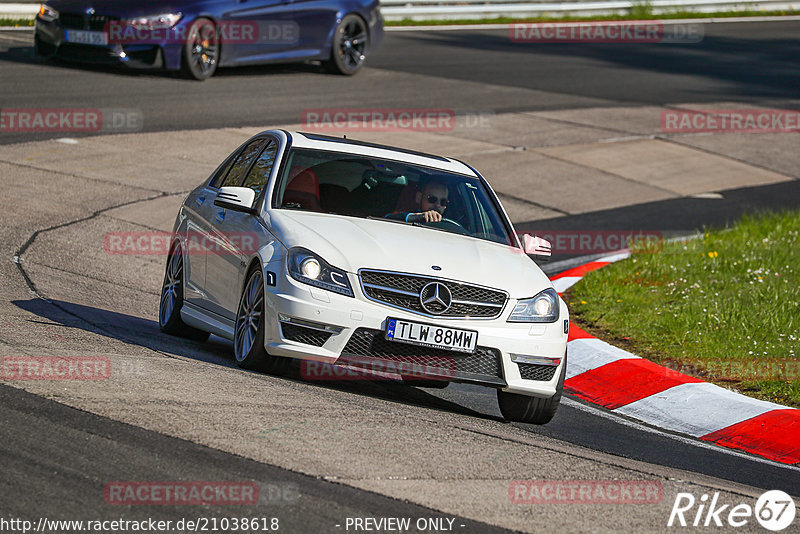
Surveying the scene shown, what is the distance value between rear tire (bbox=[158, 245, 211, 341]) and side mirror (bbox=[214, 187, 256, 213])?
3.79 feet

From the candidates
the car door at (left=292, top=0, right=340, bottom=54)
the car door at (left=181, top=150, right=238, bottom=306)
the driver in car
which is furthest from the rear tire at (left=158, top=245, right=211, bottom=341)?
the car door at (left=292, top=0, right=340, bottom=54)

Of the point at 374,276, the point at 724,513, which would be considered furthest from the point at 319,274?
the point at 724,513

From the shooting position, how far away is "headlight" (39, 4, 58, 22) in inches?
748

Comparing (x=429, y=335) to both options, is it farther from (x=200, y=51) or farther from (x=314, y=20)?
(x=314, y=20)

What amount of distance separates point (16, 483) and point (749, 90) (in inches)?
903

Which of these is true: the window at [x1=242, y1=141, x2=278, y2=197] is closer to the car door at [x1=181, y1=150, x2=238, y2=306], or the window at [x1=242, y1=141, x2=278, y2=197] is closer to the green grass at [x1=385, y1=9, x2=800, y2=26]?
the car door at [x1=181, y1=150, x2=238, y2=306]

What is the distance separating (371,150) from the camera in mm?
8883

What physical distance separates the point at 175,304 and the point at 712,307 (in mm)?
4571

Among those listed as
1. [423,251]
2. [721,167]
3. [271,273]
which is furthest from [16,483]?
[721,167]
